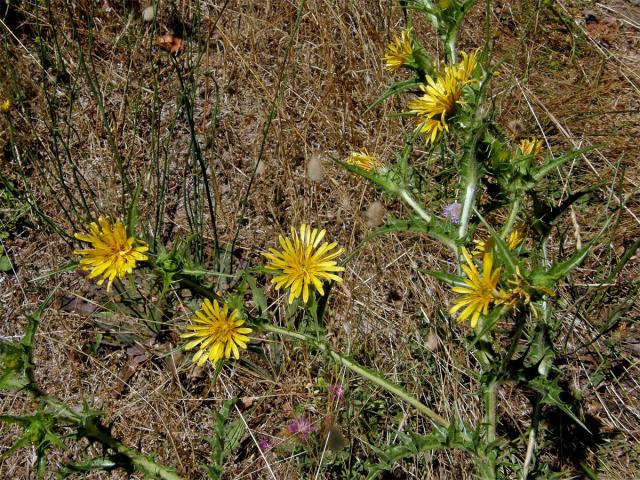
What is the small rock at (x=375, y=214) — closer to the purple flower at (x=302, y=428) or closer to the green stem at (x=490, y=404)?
the purple flower at (x=302, y=428)

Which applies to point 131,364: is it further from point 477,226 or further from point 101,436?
point 477,226

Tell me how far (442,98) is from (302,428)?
1.39 meters

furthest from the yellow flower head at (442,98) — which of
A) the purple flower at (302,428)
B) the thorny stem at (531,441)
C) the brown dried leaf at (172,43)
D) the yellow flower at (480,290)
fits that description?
the brown dried leaf at (172,43)

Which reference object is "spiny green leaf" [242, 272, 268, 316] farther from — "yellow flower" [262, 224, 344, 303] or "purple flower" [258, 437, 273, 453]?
"purple flower" [258, 437, 273, 453]

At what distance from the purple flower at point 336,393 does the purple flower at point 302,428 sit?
5.5 inches

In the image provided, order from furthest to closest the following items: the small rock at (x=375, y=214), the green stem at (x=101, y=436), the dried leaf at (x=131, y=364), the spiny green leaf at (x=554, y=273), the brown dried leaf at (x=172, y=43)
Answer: the brown dried leaf at (x=172, y=43)
the small rock at (x=375, y=214)
the dried leaf at (x=131, y=364)
the green stem at (x=101, y=436)
the spiny green leaf at (x=554, y=273)

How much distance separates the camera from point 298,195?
115 inches

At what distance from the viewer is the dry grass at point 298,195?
7.68 ft

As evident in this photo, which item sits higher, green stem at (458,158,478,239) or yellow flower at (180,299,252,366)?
green stem at (458,158,478,239)

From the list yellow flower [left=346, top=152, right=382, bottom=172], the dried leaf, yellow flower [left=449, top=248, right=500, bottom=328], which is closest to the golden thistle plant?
yellow flower [left=449, top=248, right=500, bottom=328]

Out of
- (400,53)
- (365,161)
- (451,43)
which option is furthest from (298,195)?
(451,43)

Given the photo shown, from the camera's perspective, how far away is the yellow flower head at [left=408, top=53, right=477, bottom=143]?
Result: 193 centimetres

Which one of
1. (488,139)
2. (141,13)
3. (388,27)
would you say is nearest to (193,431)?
(488,139)

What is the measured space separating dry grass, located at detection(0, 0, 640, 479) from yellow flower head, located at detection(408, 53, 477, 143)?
0.50m
